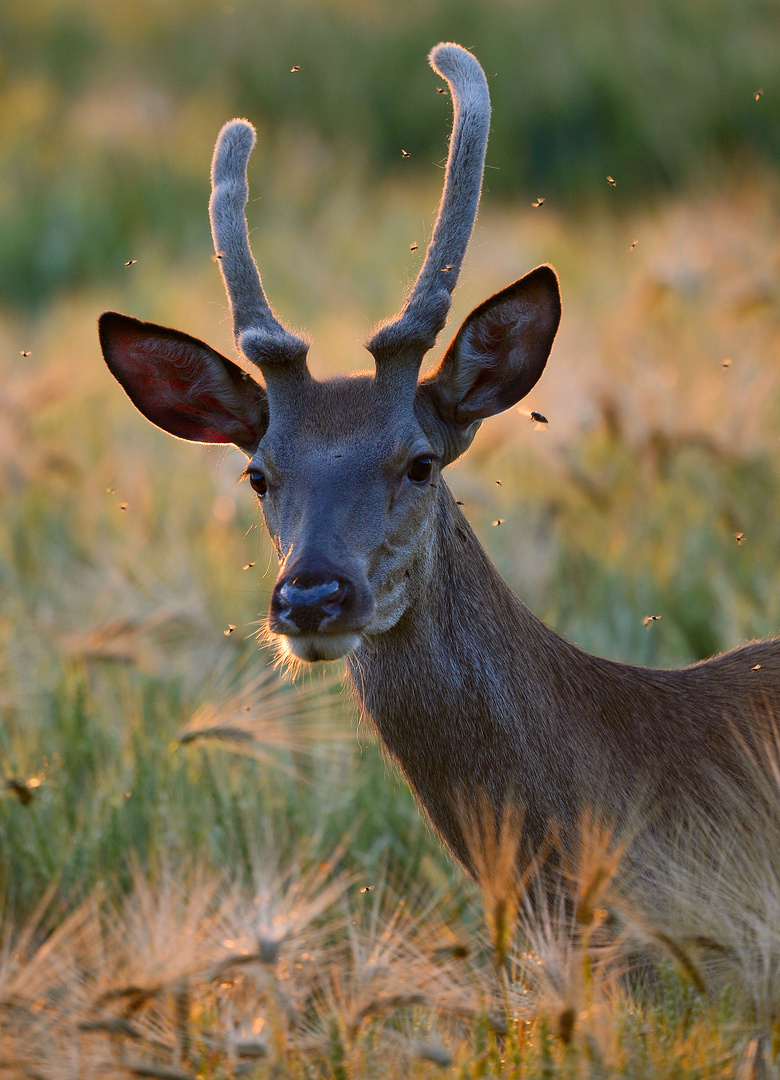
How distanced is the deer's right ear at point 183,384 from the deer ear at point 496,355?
20.5 inches

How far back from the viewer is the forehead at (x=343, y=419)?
125 inches

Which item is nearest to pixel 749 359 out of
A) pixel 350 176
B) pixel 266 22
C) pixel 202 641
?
pixel 202 641

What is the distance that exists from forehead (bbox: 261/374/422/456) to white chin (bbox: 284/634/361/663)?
0.50 m

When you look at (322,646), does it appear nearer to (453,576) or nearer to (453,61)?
(453,576)

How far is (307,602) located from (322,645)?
13 cm

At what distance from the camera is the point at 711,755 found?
333 cm

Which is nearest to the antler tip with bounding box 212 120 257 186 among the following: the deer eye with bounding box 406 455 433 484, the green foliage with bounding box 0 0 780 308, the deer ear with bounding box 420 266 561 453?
the deer ear with bounding box 420 266 561 453

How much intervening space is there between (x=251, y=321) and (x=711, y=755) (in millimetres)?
1637

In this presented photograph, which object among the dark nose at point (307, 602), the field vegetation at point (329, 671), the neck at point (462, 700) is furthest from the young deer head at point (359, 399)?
the field vegetation at point (329, 671)

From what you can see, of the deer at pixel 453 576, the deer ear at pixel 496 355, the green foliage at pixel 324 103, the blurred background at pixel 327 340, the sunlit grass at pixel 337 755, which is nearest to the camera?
the sunlit grass at pixel 337 755

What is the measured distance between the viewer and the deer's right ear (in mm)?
3523

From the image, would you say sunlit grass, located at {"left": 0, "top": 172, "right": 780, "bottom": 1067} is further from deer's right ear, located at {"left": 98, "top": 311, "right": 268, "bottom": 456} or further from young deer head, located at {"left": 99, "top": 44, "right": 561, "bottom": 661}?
young deer head, located at {"left": 99, "top": 44, "right": 561, "bottom": 661}

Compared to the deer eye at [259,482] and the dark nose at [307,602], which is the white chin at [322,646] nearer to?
the dark nose at [307,602]

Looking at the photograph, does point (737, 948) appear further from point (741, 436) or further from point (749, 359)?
point (749, 359)
